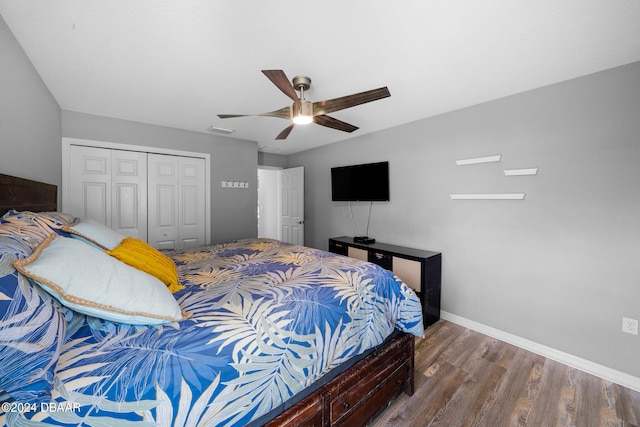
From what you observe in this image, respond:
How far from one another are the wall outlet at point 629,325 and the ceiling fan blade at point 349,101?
2.54 meters

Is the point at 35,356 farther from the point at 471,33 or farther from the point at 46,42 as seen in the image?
the point at 471,33

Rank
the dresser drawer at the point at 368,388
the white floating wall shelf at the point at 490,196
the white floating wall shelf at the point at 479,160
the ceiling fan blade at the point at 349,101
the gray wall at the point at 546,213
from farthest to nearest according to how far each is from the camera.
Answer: the white floating wall shelf at the point at 479,160 < the white floating wall shelf at the point at 490,196 < the gray wall at the point at 546,213 < the ceiling fan blade at the point at 349,101 < the dresser drawer at the point at 368,388

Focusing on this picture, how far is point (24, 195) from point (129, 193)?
67.4 inches

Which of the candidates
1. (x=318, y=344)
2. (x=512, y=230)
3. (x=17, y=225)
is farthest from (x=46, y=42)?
(x=512, y=230)

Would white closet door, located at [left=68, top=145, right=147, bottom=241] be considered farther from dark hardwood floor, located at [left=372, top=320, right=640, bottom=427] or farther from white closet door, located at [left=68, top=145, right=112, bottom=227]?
dark hardwood floor, located at [left=372, top=320, right=640, bottom=427]

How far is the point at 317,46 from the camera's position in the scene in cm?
171

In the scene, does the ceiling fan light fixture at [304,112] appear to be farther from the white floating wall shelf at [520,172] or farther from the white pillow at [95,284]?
the white floating wall shelf at [520,172]

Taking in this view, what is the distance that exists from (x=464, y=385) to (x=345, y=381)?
3.77ft

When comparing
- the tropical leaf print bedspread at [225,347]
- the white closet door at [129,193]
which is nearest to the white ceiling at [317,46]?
the white closet door at [129,193]

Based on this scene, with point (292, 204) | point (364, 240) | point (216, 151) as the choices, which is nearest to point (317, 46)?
Answer: point (364, 240)

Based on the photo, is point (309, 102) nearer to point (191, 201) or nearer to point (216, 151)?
point (216, 151)

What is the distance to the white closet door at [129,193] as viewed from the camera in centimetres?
324

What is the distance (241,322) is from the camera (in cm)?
112

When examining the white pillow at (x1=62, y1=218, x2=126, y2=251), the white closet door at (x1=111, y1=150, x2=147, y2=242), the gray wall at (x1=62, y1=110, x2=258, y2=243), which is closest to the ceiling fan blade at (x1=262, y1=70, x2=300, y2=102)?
the white pillow at (x1=62, y1=218, x2=126, y2=251)
